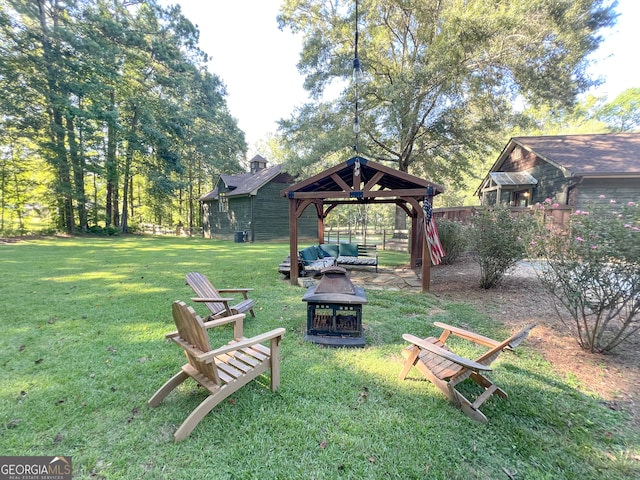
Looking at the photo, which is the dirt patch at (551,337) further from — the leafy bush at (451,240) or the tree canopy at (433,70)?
the tree canopy at (433,70)

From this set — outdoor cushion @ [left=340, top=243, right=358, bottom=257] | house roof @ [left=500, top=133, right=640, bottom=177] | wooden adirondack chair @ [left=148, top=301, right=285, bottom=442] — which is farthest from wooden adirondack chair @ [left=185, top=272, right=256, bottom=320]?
house roof @ [left=500, top=133, right=640, bottom=177]

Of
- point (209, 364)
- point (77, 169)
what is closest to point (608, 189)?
point (209, 364)

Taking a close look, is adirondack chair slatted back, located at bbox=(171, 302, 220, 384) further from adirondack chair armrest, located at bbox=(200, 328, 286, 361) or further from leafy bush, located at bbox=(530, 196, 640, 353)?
leafy bush, located at bbox=(530, 196, 640, 353)

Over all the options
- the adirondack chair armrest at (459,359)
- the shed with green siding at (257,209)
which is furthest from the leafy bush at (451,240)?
the shed with green siding at (257,209)

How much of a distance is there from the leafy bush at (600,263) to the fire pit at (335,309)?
264 centimetres

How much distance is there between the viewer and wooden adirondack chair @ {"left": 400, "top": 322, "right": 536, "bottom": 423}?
234cm

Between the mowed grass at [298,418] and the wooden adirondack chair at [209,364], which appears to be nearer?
the mowed grass at [298,418]

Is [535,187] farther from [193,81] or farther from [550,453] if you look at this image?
[193,81]

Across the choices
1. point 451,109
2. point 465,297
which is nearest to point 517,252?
point 465,297

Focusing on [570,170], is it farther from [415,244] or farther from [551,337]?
[551,337]

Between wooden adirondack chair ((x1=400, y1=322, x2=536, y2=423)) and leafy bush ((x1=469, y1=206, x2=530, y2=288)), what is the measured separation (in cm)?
397

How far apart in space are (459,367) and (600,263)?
2.28m

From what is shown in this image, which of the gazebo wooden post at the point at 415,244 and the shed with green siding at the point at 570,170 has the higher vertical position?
the shed with green siding at the point at 570,170

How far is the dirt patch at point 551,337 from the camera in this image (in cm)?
286
